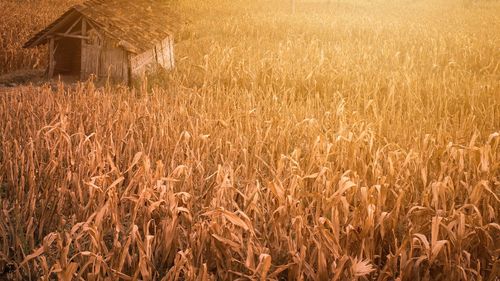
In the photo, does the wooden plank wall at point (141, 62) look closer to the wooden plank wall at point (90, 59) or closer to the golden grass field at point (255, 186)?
the golden grass field at point (255, 186)

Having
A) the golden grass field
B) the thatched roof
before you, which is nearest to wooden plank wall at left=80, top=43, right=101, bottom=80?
the thatched roof

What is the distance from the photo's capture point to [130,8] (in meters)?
9.19

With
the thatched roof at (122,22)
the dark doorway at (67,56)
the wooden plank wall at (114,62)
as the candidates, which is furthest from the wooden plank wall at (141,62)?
the dark doorway at (67,56)

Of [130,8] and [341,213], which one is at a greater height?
[130,8]

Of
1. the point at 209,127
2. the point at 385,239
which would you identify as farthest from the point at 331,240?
the point at 209,127

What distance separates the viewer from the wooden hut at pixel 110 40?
787 centimetres

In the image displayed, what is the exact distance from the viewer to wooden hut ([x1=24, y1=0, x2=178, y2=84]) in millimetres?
7867

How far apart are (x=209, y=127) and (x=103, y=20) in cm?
418

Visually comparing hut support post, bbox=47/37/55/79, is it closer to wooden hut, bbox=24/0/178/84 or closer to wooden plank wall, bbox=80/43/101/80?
wooden hut, bbox=24/0/178/84

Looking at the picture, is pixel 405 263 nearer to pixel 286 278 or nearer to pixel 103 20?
pixel 286 278

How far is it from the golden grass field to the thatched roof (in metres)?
0.73

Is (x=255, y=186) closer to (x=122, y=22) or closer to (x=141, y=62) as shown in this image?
(x=141, y=62)

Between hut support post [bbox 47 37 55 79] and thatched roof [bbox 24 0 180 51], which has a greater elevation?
thatched roof [bbox 24 0 180 51]

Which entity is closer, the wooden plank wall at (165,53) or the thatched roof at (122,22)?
the thatched roof at (122,22)
